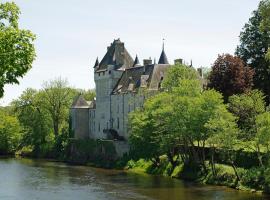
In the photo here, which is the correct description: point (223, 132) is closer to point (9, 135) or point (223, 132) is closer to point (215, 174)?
point (215, 174)

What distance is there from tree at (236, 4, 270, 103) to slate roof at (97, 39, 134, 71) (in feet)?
66.4

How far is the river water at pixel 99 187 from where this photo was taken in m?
38.4

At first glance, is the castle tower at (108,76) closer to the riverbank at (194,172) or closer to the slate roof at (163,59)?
the slate roof at (163,59)

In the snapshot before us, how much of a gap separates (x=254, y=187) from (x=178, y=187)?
6.67 meters

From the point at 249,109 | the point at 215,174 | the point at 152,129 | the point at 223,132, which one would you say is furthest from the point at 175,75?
the point at 223,132

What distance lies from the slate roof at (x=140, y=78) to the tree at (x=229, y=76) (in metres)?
12.1

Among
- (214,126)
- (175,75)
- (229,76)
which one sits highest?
(175,75)

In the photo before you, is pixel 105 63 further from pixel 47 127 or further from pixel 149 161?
pixel 149 161

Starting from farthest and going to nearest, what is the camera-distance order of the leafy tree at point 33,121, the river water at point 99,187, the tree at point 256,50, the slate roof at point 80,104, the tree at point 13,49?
the leafy tree at point 33,121, the slate roof at point 80,104, the tree at point 256,50, the river water at point 99,187, the tree at point 13,49

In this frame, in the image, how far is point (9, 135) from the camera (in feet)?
292

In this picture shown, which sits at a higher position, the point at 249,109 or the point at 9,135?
the point at 249,109

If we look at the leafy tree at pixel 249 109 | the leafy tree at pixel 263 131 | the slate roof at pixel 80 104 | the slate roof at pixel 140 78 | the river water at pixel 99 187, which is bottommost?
the river water at pixel 99 187

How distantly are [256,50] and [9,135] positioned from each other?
48024 millimetres

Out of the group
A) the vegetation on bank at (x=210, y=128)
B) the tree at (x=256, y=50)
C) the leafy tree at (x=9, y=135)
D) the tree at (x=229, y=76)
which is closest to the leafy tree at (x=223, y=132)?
the vegetation on bank at (x=210, y=128)
